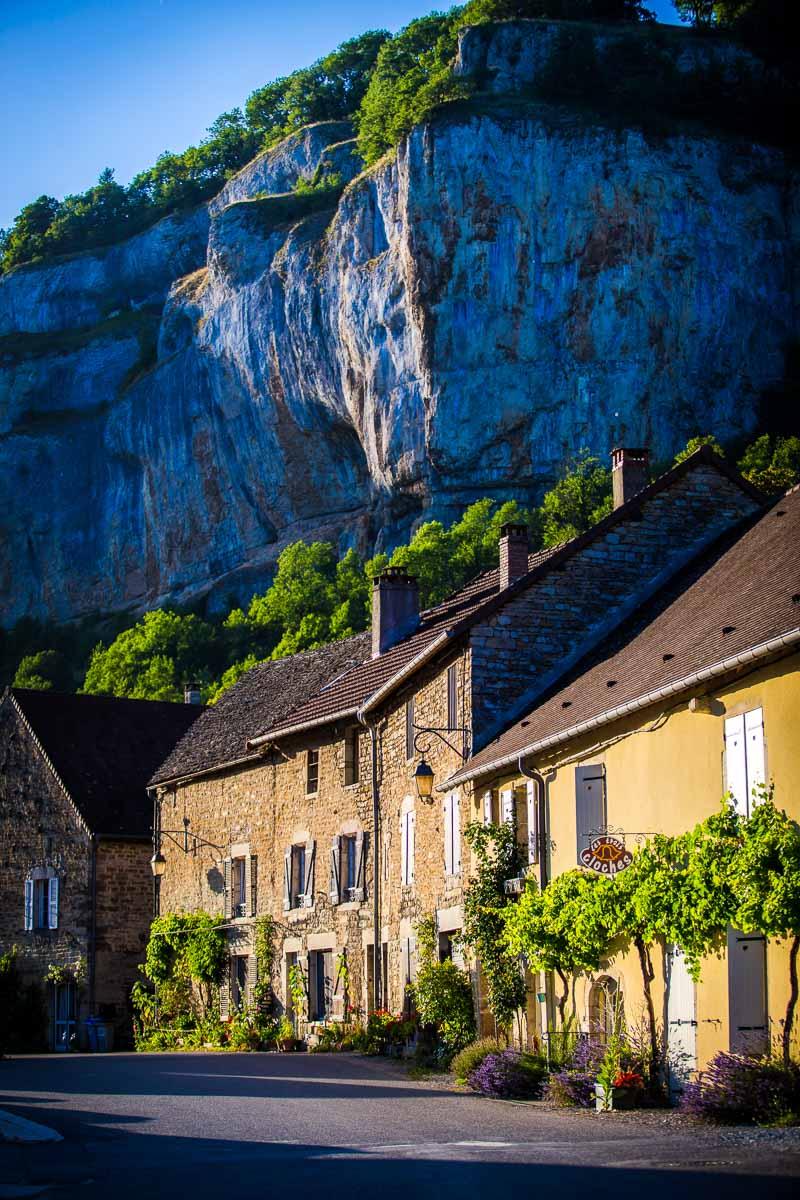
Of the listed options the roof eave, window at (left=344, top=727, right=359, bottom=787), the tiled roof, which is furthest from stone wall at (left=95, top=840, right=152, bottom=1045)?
the roof eave

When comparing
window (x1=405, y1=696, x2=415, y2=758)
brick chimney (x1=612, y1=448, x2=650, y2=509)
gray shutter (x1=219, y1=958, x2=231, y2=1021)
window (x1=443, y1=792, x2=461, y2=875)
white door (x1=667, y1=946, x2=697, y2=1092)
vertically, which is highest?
brick chimney (x1=612, y1=448, x2=650, y2=509)

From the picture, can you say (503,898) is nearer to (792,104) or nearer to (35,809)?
(35,809)

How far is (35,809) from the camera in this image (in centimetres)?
3794

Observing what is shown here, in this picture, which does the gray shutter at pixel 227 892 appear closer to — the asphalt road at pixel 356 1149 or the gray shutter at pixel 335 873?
the gray shutter at pixel 335 873

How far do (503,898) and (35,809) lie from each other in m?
19.9

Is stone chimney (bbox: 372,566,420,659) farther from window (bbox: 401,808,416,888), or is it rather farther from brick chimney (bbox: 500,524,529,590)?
window (bbox: 401,808,416,888)

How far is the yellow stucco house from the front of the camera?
47.6ft

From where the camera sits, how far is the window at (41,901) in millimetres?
36656

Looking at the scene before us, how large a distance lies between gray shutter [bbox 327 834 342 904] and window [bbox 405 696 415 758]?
118 inches

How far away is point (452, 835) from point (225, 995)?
399 inches

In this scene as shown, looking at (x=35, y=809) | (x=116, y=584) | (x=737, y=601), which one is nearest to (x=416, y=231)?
(x=116, y=584)

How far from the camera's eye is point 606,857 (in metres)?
16.6

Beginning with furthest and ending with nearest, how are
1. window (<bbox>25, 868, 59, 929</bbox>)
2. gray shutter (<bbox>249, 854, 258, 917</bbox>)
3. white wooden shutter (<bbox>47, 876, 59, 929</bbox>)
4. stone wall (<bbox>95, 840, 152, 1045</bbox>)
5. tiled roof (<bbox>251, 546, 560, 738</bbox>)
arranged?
window (<bbox>25, 868, 59, 929</bbox>)
white wooden shutter (<bbox>47, 876, 59, 929</bbox>)
stone wall (<bbox>95, 840, 152, 1045</bbox>)
gray shutter (<bbox>249, 854, 258, 917</bbox>)
tiled roof (<bbox>251, 546, 560, 738</bbox>)

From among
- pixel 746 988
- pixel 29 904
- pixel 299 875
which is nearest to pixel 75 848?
pixel 29 904
